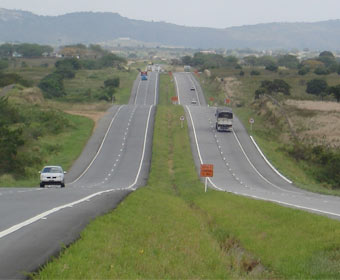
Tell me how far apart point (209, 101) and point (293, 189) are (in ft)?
257

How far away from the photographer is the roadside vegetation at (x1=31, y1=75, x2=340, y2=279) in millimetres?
11867

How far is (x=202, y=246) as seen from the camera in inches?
625

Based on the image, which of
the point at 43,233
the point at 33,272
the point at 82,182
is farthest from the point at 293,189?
the point at 33,272

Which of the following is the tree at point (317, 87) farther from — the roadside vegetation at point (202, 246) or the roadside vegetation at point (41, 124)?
the roadside vegetation at point (202, 246)

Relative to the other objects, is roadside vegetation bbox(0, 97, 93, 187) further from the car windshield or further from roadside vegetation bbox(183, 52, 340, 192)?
roadside vegetation bbox(183, 52, 340, 192)

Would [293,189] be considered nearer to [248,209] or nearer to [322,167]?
[322,167]

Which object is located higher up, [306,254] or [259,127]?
[306,254]

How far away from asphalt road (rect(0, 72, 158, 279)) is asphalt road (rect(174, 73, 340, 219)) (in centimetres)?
657

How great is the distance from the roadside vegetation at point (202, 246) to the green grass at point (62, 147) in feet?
82.0

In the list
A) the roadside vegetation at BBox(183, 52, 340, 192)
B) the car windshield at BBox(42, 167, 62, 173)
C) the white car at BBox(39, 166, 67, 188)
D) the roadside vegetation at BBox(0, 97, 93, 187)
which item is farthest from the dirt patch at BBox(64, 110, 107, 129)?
the white car at BBox(39, 166, 67, 188)

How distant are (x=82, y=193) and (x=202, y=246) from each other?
50.6ft

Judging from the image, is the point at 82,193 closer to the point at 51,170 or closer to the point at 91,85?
the point at 51,170

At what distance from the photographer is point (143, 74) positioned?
541ft

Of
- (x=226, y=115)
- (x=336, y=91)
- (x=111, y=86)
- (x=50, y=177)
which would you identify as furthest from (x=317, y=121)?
(x=111, y=86)
